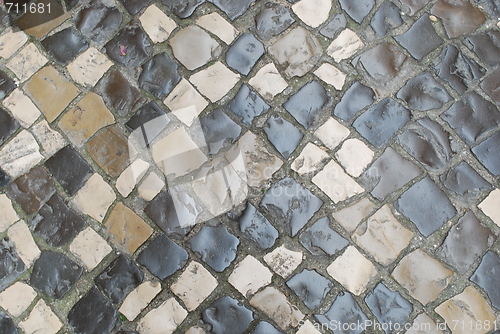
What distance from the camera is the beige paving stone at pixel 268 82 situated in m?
2.02

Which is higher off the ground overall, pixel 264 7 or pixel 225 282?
pixel 264 7

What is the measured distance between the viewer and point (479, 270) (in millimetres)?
1851

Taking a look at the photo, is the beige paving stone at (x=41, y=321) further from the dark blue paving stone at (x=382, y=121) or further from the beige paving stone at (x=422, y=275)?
the dark blue paving stone at (x=382, y=121)

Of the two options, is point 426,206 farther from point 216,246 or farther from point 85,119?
point 85,119

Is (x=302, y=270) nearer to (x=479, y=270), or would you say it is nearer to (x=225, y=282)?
(x=225, y=282)

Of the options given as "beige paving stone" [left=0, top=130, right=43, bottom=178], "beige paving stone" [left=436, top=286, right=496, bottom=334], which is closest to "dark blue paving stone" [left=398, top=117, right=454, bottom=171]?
"beige paving stone" [left=436, top=286, right=496, bottom=334]

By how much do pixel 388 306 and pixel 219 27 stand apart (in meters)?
1.59

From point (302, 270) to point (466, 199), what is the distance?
0.83 metres

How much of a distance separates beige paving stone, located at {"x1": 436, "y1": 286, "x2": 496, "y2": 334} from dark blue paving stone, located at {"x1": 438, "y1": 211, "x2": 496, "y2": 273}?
12 centimetres

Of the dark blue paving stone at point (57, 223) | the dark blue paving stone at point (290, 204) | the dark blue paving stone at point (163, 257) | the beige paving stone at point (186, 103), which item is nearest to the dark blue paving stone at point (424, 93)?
the dark blue paving stone at point (290, 204)

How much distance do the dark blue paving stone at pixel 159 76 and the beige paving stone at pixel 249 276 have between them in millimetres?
930

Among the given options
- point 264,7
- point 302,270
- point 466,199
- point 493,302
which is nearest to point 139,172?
point 302,270

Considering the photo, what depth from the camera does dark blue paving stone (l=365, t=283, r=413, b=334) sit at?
185cm

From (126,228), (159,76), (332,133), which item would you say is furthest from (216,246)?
(159,76)
